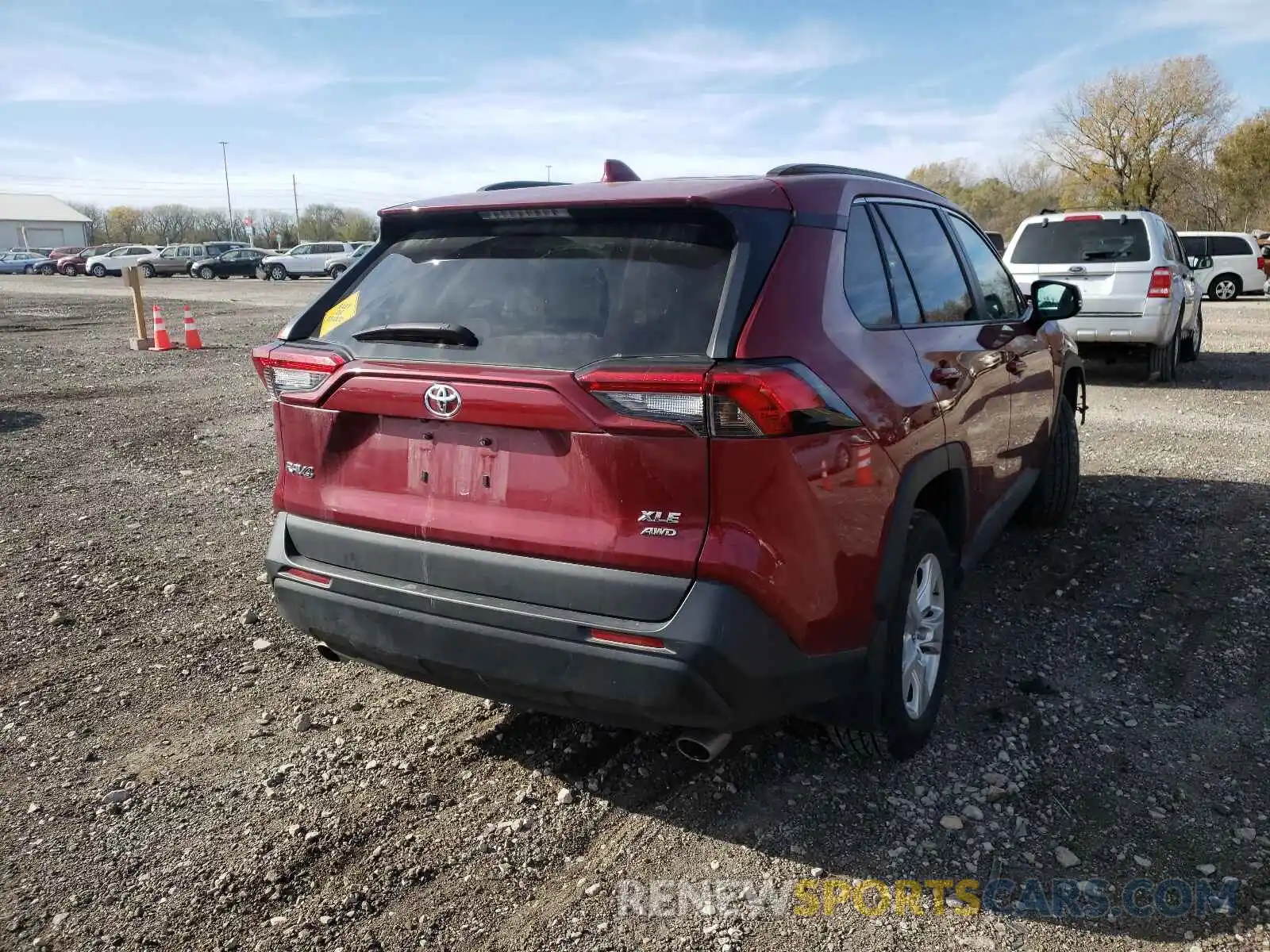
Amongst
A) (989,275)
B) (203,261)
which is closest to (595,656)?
(989,275)

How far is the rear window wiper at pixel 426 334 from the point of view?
2.76 metres

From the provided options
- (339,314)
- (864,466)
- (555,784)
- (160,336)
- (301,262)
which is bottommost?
(555,784)

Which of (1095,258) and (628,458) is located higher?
(1095,258)

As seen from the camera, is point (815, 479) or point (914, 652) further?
point (914, 652)

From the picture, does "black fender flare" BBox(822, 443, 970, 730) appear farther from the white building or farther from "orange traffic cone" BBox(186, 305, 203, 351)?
the white building

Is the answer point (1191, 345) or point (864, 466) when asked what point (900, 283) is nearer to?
point (864, 466)

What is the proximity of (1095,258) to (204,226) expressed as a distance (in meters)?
112

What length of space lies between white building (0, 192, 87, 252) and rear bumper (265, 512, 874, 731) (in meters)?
100

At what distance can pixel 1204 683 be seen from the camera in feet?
12.7

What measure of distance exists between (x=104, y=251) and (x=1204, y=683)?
60708 mm

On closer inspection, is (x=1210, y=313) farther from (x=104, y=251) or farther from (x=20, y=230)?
(x=20, y=230)

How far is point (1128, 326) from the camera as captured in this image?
10.8 metres

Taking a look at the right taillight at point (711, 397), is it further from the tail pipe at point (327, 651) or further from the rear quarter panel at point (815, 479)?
the tail pipe at point (327, 651)

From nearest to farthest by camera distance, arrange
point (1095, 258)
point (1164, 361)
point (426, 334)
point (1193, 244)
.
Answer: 1. point (426, 334)
2. point (1095, 258)
3. point (1164, 361)
4. point (1193, 244)
